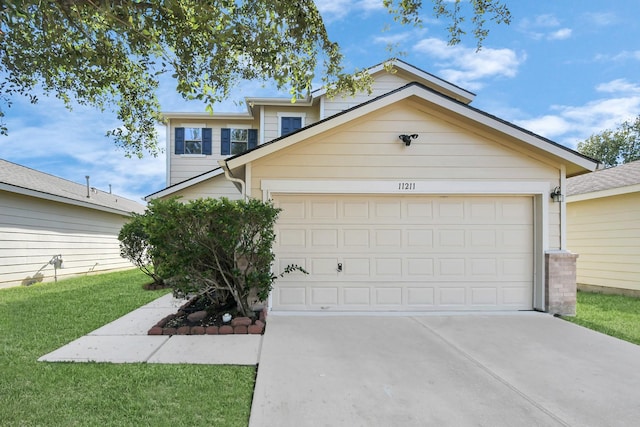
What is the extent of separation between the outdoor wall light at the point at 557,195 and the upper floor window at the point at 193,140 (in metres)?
12.3

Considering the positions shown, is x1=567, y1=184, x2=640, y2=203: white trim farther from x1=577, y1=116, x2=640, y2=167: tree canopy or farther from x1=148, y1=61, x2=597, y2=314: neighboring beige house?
x1=577, y1=116, x2=640, y2=167: tree canopy

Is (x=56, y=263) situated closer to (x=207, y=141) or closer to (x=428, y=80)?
(x=207, y=141)

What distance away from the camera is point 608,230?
962 centimetres

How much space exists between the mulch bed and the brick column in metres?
5.33

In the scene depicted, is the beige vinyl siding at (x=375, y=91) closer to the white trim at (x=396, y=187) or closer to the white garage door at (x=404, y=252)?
the white trim at (x=396, y=187)

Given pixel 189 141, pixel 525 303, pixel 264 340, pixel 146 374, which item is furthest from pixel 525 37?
pixel 189 141

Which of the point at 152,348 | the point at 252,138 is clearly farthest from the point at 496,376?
the point at 252,138

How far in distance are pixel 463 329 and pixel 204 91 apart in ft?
18.4

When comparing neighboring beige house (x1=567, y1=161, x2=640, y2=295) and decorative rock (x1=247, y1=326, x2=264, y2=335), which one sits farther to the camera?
neighboring beige house (x1=567, y1=161, x2=640, y2=295)

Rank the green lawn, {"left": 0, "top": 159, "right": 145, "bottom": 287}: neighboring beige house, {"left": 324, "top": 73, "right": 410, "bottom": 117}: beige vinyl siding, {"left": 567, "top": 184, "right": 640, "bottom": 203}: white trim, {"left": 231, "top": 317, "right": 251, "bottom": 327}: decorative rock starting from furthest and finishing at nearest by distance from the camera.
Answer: {"left": 324, "top": 73, "right": 410, "bottom": 117}: beige vinyl siding → {"left": 0, "top": 159, "right": 145, "bottom": 287}: neighboring beige house → {"left": 567, "top": 184, "right": 640, "bottom": 203}: white trim → {"left": 231, "top": 317, "right": 251, "bottom": 327}: decorative rock → the green lawn

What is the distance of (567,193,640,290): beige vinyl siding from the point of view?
8.98 metres

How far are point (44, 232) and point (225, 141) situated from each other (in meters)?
7.09

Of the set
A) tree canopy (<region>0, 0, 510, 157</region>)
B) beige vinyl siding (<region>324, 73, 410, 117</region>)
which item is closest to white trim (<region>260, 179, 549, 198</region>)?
tree canopy (<region>0, 0, 510, 157</region>)

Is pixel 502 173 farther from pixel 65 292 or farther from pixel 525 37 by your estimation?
pixel 65 292
